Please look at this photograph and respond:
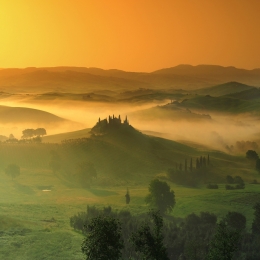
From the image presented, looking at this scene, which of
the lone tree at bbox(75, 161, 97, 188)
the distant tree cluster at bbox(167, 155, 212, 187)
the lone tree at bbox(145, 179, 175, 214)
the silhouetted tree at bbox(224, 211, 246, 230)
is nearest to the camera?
the silhouetted tree at bbox(224, 211, 246, 230)

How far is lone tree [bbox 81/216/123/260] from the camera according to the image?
6109cm

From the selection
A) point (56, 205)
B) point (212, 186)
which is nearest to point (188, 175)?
point (212, 186)

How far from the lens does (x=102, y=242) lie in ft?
201

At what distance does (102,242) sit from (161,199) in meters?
77.6

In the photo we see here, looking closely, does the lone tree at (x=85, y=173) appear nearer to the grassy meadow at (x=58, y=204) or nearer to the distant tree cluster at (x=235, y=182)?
the grassy meadow at (x=58, y=204)

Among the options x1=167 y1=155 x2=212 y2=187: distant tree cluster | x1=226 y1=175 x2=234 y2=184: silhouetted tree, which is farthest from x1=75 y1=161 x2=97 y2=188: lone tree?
x1=226 y1=175 x2=234 y2=184: silhouetted tree

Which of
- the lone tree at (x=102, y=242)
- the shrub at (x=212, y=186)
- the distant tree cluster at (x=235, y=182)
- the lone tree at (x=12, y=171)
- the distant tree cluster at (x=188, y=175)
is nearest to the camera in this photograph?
the lone tree at (x=102, y=242)

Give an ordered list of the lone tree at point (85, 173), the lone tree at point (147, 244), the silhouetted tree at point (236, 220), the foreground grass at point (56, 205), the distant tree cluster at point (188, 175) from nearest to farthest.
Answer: the lone tree at point (147, 244)
the foreground grass at point (56, 205)
the silhouetted tree at point (236, 220)
the lone tree at point (85, 173)
the distant tree cluster at point (188, 175)

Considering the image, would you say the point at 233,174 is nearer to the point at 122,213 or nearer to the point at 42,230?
the point at 122,213

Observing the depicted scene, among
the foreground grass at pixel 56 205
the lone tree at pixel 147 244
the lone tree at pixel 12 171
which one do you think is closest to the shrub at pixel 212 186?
the foreground grass at pixel 56 205

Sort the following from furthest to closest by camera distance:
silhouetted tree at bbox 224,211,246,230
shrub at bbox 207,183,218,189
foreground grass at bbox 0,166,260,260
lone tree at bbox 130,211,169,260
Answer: shrub at bbox 207,183,218,189 < silhouetted tree at bbox 224,211,246,230 < foreground grass at bbox 0,166,260,260 < lone tree at bbox 130,211,169,260

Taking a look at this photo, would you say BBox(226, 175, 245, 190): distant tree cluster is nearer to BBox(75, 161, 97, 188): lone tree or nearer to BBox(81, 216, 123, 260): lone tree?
BBox(75, 161, 97, 188): lone tree

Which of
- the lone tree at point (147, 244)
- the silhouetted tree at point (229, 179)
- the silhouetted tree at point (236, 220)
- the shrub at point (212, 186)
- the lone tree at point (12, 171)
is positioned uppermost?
the lone tree at point (12, 171)

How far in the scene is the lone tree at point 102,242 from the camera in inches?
2405
